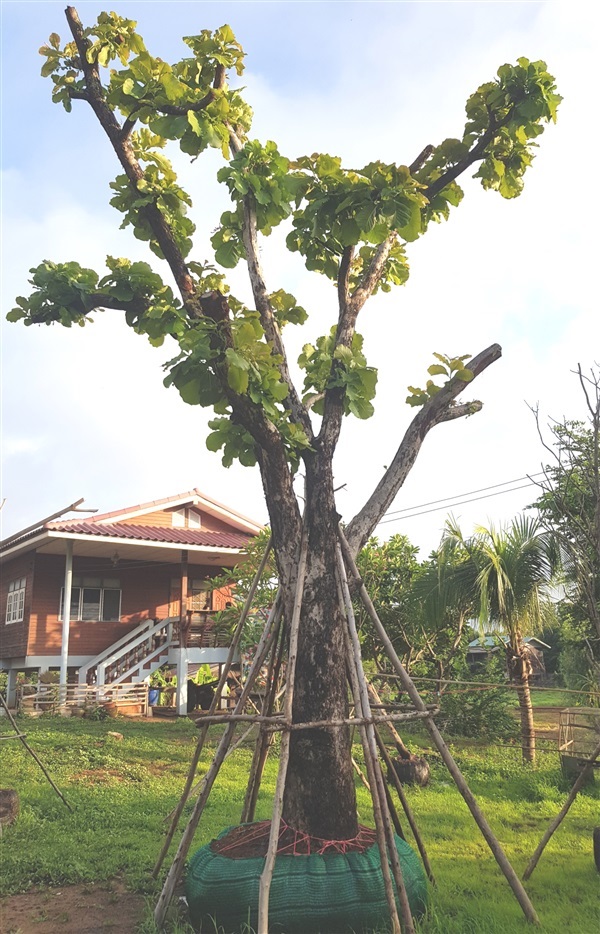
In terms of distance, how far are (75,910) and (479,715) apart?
9.62 m

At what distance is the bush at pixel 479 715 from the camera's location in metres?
13.2

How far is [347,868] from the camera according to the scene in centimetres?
470

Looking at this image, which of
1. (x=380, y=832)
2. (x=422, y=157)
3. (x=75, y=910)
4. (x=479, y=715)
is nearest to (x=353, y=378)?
(x=422, y=157)

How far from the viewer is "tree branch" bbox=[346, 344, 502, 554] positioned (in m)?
6.08

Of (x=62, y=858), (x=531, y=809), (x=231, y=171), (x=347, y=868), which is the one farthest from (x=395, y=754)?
(x=231, y=171)

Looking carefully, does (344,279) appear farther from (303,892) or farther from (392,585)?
(392,585)

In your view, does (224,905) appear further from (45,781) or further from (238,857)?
(45,781)

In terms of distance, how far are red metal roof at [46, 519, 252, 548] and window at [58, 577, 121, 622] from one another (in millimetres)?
2111

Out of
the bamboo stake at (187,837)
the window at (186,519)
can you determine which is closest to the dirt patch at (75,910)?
the bamboo stake at (187,837)

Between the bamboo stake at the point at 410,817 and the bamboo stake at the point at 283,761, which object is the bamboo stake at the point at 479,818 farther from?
the bamboo stake at the point at 283,761

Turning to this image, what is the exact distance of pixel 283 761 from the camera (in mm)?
4629

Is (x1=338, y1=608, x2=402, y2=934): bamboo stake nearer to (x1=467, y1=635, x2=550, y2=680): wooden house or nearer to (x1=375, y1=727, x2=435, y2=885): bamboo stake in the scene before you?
(x1=375, y1=727, x2=435, y2=885): bamboo stake

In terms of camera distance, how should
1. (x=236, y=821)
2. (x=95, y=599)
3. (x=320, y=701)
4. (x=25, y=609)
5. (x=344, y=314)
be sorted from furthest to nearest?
(x=95, y=599)
(x=25, y=609)
(x=236, y=821)
(x=344, y=314)
(x=320, y=701)

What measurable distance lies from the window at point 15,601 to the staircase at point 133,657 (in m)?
2.52
